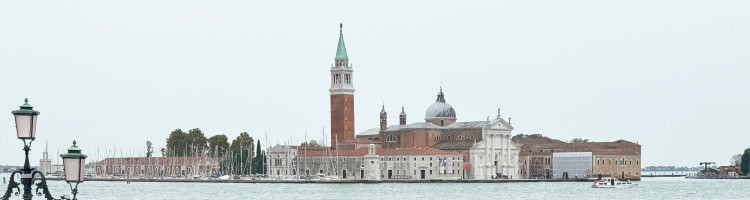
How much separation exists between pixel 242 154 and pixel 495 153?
18783 mm

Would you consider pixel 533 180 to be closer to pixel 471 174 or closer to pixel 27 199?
pixel 471 174

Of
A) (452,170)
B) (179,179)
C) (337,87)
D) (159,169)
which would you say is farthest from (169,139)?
(452,170)

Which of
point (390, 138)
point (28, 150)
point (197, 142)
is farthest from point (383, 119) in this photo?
point (28, 150)

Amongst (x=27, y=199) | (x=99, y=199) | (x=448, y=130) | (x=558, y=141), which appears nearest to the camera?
(x=27, y=199)

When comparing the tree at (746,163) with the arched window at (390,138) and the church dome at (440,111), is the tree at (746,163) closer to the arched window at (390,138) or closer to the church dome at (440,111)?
the church dome at (440,111)

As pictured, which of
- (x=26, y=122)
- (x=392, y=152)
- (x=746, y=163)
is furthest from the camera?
(x=746, y=163)

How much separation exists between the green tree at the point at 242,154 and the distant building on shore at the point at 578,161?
66.7 ft

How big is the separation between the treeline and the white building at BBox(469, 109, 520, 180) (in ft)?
52.2

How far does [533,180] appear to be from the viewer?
327ft

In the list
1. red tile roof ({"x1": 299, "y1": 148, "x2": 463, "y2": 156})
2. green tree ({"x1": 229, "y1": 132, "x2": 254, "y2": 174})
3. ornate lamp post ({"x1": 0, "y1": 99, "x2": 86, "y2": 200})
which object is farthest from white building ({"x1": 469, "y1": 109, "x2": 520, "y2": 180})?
ornate lamp post ({"x1": 0, "y1": 99, "x2": 86, "y2": 200})

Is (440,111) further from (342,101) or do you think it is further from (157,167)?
(157,167)

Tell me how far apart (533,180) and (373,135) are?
1477 centimetres

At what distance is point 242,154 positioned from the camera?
4112 inches

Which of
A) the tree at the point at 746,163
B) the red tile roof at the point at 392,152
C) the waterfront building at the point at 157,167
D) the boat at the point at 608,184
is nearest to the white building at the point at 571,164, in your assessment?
the red tile roof at the point at 392,152
